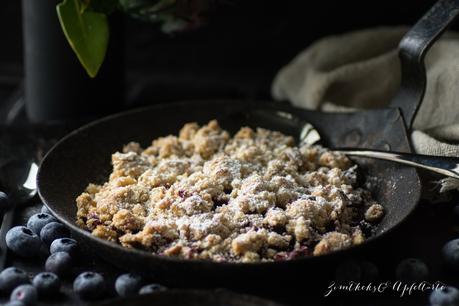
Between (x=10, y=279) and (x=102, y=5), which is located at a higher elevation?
(x=102, y=5)

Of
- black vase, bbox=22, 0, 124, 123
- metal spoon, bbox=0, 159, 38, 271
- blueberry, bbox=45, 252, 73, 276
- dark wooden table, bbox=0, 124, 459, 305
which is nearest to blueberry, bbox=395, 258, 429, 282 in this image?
dark wooden table, bbox=0, 124, 459, 305

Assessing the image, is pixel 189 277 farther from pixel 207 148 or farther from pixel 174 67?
pixel 174 67

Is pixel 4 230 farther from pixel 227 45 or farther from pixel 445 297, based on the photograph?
pixel 227 45

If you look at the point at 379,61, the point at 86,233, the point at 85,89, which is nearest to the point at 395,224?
the point at 86,233

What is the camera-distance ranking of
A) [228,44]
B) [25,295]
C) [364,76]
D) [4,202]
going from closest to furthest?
[25,295] < [4,202] < [364,76] < [228,44]

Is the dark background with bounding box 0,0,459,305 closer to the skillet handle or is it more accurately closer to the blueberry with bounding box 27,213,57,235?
the skillet handle

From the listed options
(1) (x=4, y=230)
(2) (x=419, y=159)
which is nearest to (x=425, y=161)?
(2) (x=419, y=159)

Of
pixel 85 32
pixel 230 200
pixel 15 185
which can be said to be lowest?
pixel 15 185
